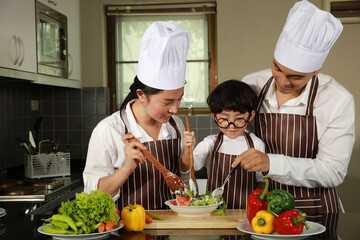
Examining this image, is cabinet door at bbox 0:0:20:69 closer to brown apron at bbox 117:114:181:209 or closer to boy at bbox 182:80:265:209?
brown apron at bbox 117:114:181:209

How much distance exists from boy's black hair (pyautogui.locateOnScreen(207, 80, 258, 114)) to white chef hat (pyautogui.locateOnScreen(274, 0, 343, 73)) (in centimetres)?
24

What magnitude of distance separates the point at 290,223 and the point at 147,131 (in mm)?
770

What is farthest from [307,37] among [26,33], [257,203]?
[26,33]

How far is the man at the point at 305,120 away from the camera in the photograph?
1.89m

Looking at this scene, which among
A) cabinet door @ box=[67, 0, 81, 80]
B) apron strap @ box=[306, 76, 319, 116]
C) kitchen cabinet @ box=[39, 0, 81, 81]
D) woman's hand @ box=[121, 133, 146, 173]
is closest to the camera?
woman's hand @ box=[121, 133, 146, 173]

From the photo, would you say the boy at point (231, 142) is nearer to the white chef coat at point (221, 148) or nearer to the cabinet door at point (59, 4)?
the white chef coat at point (221, 148)

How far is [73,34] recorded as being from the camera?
3.83m

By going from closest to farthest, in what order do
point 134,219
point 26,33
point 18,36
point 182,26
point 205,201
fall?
point 134,219 → point 205,201 → point 18,36 → point 26,33 → point 182,26

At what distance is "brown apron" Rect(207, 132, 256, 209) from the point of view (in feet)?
7.11

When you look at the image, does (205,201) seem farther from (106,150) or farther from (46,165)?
(46,165)

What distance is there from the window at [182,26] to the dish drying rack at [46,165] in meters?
1.01

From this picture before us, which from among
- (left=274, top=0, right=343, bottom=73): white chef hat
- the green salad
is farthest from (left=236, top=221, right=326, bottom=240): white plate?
(left=274, top=0, right=343, bottom=73): white chef hat

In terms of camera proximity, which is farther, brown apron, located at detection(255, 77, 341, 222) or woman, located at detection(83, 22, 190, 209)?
brown apron, located at detection(255, 77, 341, 222)

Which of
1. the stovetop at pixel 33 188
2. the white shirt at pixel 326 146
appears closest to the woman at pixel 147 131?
the white shirt at pixel 326 146
